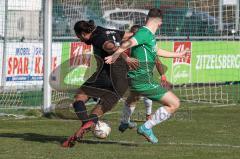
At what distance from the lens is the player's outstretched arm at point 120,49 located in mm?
11155

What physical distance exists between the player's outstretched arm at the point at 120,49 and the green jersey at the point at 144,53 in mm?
169

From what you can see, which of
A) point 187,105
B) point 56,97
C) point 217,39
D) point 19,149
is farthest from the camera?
point 217,39

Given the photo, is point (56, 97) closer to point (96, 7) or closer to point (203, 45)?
point (96, 7)

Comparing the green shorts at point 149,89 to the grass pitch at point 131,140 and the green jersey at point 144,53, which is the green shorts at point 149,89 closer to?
the green jersey at point 144,53

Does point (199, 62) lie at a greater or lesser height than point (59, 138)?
greater

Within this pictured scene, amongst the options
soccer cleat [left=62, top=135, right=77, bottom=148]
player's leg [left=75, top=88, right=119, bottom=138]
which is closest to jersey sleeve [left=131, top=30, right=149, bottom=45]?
player's leg [left=75, top=88, right=119, bottom=138]

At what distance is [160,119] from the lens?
1158cm

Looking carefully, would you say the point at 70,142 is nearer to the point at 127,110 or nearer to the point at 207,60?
the point at 127,110

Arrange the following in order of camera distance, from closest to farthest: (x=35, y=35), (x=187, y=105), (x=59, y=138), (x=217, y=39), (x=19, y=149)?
(x=19, y=149) → (x=59, y=138) → (x=187, y=105) → (x=35, y=35) → (x=217, y=39)

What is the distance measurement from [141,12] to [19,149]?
380 inches

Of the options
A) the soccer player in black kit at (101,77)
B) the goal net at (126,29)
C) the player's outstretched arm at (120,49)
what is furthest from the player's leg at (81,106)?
the goal net at (126,29)

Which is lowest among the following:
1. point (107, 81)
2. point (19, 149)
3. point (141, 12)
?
point (19, 149)

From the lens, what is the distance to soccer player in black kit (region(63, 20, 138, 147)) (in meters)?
11.8

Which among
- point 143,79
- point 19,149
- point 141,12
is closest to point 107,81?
point 143,79
